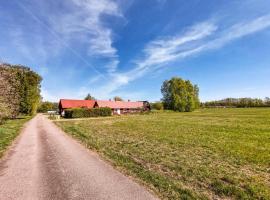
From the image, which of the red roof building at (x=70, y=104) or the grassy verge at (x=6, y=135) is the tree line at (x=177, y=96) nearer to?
the red roof building at (x=70, y=104)

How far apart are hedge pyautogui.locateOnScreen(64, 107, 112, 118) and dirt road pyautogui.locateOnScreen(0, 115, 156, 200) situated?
39.0 meters

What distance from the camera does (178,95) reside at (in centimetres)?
A: 8225

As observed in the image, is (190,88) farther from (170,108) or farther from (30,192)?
(30,192)

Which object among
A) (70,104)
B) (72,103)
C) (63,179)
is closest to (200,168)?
(63,179)

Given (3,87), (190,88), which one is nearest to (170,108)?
(190,88)

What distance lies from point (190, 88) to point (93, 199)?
85.6 m

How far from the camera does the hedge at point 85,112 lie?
4903cm

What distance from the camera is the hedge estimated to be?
4903 cm

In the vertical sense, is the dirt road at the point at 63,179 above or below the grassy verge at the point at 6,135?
below

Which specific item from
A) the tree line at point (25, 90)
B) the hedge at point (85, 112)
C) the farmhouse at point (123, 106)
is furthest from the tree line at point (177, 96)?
the tree line at point (25, 90)

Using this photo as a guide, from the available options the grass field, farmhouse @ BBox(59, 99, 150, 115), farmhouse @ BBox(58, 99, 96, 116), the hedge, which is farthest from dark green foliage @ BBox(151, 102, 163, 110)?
the grass field

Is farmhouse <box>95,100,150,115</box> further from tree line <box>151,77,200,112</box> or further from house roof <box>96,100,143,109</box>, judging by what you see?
tree line <box>151,77,200,112</box>

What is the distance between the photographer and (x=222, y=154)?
1028 centimetres

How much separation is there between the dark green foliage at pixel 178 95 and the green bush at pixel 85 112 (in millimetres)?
34930
